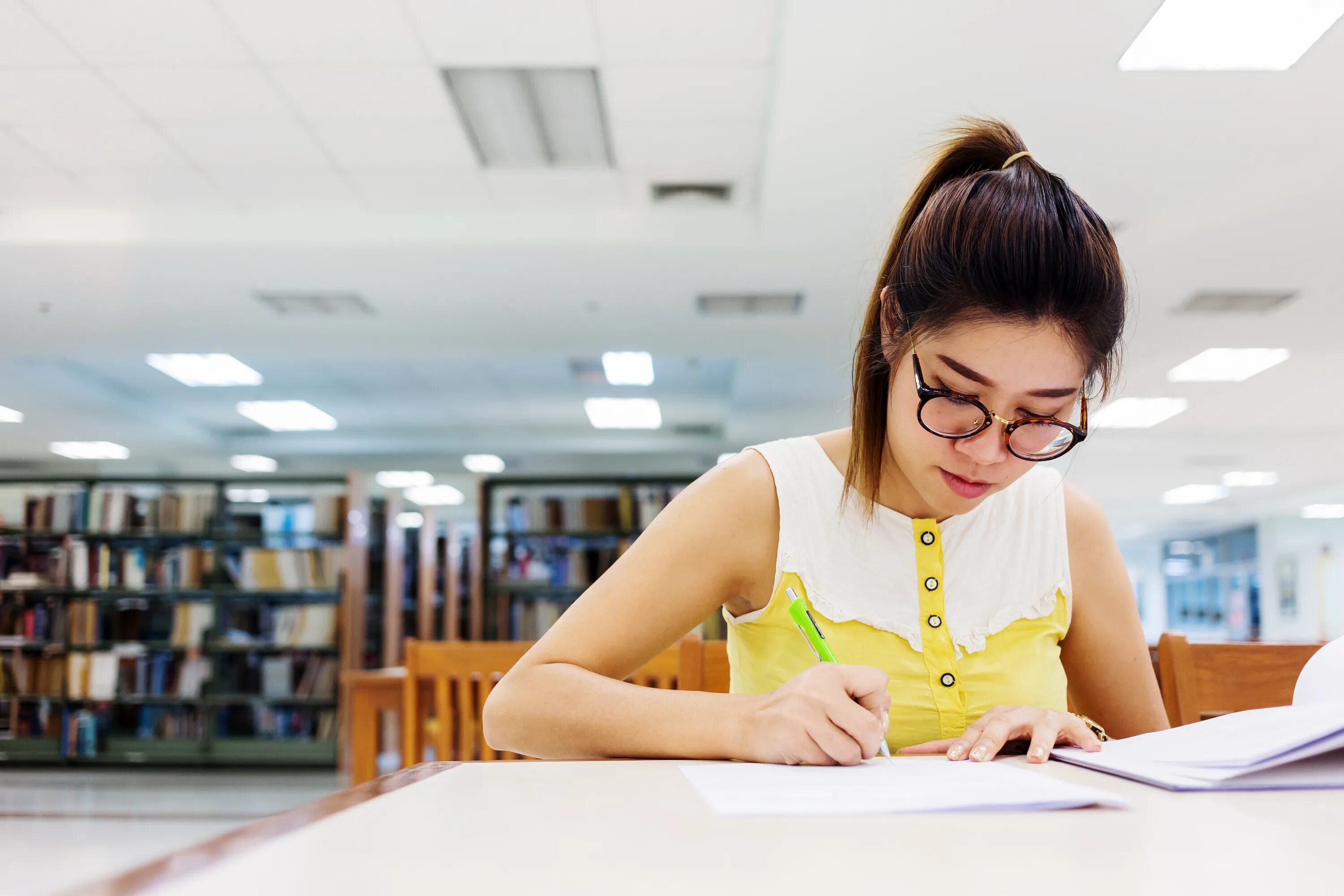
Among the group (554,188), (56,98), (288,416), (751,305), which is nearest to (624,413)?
(288,416)

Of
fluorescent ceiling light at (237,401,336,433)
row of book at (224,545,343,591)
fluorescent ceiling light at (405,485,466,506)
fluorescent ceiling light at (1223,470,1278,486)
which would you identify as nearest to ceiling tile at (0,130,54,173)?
row of book at (224,545,343,591)

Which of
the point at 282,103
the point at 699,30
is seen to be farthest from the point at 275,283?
the point at 699,30

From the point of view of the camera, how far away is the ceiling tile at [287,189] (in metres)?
4.22

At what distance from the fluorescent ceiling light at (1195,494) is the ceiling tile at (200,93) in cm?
1194

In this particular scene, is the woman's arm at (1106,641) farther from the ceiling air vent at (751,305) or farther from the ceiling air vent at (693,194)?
the ceiling air vent at (751,305)

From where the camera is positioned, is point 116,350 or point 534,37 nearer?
point 534,37

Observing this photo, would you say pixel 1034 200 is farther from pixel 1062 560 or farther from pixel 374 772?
pixel 374 772

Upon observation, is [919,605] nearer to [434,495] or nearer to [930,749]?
[930,749]

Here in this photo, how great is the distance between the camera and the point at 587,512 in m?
7.15

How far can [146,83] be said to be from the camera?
3.53m

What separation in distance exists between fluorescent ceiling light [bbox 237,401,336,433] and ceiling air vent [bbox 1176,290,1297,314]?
7.00 meters

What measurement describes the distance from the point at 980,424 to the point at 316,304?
5140 mm

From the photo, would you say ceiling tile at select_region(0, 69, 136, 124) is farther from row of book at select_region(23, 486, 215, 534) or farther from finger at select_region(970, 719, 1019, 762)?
row of book at select_region(23, 486, 215, 534)

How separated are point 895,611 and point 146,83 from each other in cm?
358
